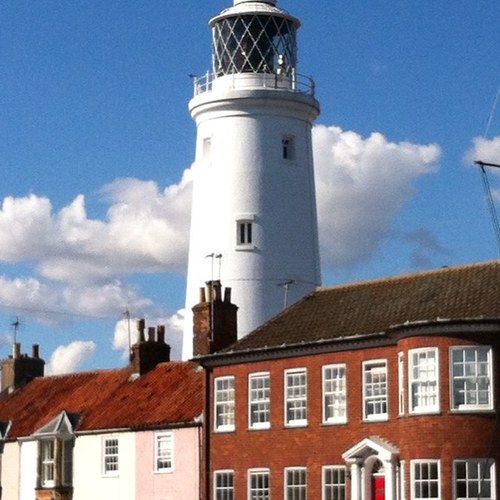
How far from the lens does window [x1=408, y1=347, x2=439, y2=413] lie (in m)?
45.9

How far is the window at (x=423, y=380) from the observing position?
4591 cm

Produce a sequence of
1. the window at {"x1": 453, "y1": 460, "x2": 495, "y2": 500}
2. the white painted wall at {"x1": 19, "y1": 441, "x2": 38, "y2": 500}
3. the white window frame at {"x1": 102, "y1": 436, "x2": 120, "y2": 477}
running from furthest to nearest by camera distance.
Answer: the white painted wall at {"x1": 19, "y1": 441, "x2": 38, "y2": 500} → the white window frame at {"x1": 102, "y1": 436, "x2": 120, "y2": 477} → the window at {"x1": 453, "y1": 460, "x2": 495, "y2": 500}

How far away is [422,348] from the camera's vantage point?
4609 centimetres

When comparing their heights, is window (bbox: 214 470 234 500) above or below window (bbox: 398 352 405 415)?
below

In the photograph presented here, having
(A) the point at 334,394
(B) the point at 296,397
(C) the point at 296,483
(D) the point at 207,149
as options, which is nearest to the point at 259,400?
(B) the point at 296,397

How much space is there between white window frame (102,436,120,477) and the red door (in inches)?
573

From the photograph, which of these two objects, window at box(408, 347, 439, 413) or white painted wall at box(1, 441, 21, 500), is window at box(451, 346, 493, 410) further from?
white painted wall at box(1, 441, 21, 500)

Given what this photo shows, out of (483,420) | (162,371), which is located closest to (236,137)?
(162,371)

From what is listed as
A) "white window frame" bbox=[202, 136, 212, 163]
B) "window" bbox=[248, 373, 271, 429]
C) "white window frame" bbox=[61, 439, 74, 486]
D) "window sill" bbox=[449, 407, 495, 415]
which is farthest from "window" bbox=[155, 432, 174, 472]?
"white window frame" bbox=[202, 136, 212, 163]

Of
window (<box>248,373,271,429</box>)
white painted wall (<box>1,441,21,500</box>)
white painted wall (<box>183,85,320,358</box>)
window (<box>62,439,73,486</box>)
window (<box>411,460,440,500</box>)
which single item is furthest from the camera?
white painted wall (<box>183,85,320,358</box>)

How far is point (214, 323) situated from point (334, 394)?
26.7 ft

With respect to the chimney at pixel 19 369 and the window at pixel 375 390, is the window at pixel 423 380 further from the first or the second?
the chimney at pixel 19 369

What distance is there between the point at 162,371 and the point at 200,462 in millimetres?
7849

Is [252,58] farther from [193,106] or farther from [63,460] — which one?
[63,460]
